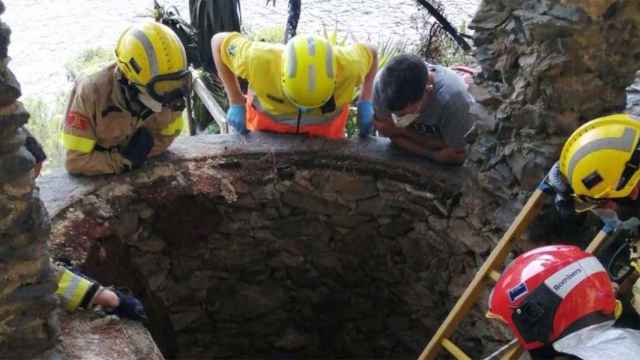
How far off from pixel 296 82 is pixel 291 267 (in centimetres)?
176

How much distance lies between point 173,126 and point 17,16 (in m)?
8.73

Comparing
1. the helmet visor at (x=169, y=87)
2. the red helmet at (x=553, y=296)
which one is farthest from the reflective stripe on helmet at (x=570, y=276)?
the helmet visor at (x=169, y=87)

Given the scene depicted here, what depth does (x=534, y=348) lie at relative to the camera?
2838 millimetres

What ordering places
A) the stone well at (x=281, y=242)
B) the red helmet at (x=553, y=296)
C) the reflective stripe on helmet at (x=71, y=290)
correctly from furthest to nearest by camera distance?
the stone well at (x=281, y=242)
the reflective stripe on helmet at (x=71, y=290)
the red helmet at (x=553, y=296)

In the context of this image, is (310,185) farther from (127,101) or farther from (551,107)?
(551,107)

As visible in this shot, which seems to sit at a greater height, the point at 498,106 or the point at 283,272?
the point at 498,106

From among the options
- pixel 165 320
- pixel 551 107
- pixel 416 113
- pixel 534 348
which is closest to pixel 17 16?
pixel 165 320

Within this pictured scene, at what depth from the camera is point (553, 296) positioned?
2.72 meters

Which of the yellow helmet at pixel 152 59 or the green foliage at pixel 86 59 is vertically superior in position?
the yellow helmet at pixel 152 59

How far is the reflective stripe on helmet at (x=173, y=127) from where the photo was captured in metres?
4.59

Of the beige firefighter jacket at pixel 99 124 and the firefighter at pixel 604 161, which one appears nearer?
the firefighter at pixel 604 161

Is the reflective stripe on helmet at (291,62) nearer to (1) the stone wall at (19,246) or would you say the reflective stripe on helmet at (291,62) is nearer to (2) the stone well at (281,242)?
(2) the stone well at (281,242)

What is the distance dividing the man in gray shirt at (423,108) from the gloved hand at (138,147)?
1590 millimetres

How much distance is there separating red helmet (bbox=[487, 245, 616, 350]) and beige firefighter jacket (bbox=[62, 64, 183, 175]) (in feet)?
8.67
